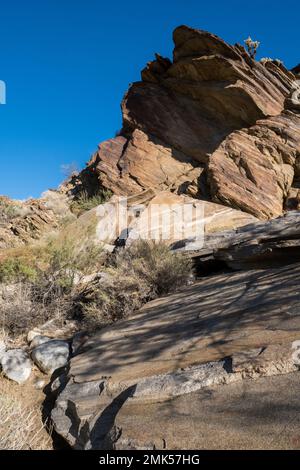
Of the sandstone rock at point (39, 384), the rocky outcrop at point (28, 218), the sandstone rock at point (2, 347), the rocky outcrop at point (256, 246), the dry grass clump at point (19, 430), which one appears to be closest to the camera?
the dry grass clump at point (19, 430)

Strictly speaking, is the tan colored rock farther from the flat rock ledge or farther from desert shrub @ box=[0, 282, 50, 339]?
the flat rock ledge

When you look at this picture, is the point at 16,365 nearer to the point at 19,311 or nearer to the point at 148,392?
the point at 19,311

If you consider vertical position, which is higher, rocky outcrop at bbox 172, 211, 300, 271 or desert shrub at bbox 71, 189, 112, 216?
desert shrub at bbox 71, 189, 112, 216

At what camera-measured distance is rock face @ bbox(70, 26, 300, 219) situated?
1159cm

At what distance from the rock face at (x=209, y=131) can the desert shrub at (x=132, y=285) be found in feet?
18.5

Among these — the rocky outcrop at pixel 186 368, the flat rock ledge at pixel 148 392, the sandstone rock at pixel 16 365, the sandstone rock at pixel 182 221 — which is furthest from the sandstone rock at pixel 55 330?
the sandstone rock at pixel 182 221

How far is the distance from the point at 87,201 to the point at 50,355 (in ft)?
36.4

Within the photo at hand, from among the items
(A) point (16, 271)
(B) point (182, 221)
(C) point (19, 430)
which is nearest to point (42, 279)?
(A) point (16, 271)

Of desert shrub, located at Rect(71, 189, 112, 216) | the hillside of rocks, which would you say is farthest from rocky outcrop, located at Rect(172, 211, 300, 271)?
desert shrub, located at Rect(71, 189, 112, 216)

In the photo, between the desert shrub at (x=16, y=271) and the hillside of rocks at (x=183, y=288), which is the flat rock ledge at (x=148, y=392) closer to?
the hillside of rocks at (x=183, y=288)

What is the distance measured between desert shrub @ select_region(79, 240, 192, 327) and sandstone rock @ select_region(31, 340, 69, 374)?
58 cm

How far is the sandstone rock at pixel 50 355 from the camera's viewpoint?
4289 mm

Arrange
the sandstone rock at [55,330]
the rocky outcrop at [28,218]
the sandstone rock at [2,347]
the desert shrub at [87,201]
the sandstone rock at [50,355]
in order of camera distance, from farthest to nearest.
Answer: the desert shrub at [87,201] → the rocky outcrop at [28,218] → the sandstone rock at [55,330] → the sandstone rock at [2,347] → the sandstone rock at [50,355]
